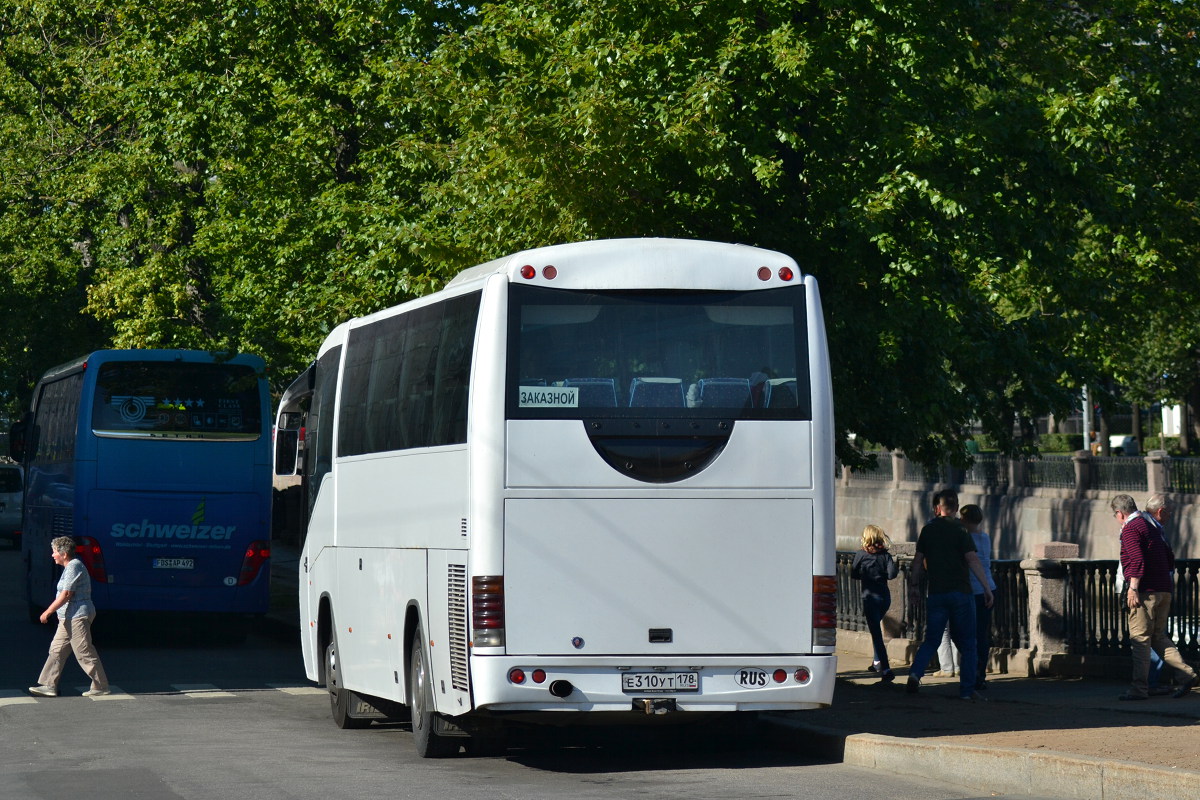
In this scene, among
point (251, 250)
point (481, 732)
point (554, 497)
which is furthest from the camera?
point (251, 250)

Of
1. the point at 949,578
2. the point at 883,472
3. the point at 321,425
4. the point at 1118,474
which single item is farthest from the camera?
the point at 883,472

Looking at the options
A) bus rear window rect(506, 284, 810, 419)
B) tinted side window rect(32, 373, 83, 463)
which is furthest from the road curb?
tinted side window rect(32, 373, 83, 463)

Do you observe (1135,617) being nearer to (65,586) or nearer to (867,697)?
(867,697)

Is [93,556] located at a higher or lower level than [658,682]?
higher

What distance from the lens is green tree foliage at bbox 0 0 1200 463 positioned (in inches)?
604

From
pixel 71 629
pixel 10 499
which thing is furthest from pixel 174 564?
pixel 10 499

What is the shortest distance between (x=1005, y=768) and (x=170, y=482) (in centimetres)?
1296

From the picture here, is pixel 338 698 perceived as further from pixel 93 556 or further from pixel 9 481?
pixel 9 481

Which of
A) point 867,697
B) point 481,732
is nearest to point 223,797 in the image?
point 481,732

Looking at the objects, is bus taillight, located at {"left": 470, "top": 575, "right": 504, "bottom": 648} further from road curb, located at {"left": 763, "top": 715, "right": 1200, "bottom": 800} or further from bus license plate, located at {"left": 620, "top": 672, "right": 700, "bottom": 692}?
road curb, located at {"left": 763, "top": 715, "right": 1200, "bottom": 800}

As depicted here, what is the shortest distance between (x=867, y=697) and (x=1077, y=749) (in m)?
4.05

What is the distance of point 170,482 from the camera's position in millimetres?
20547

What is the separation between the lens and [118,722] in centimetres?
1396

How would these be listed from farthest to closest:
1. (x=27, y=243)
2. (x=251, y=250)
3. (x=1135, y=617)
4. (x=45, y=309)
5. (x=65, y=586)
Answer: (x=45, y=309), (x=27, y=243), (x=251, y=250), (x=65, y=586), (x=1135, y=617)
